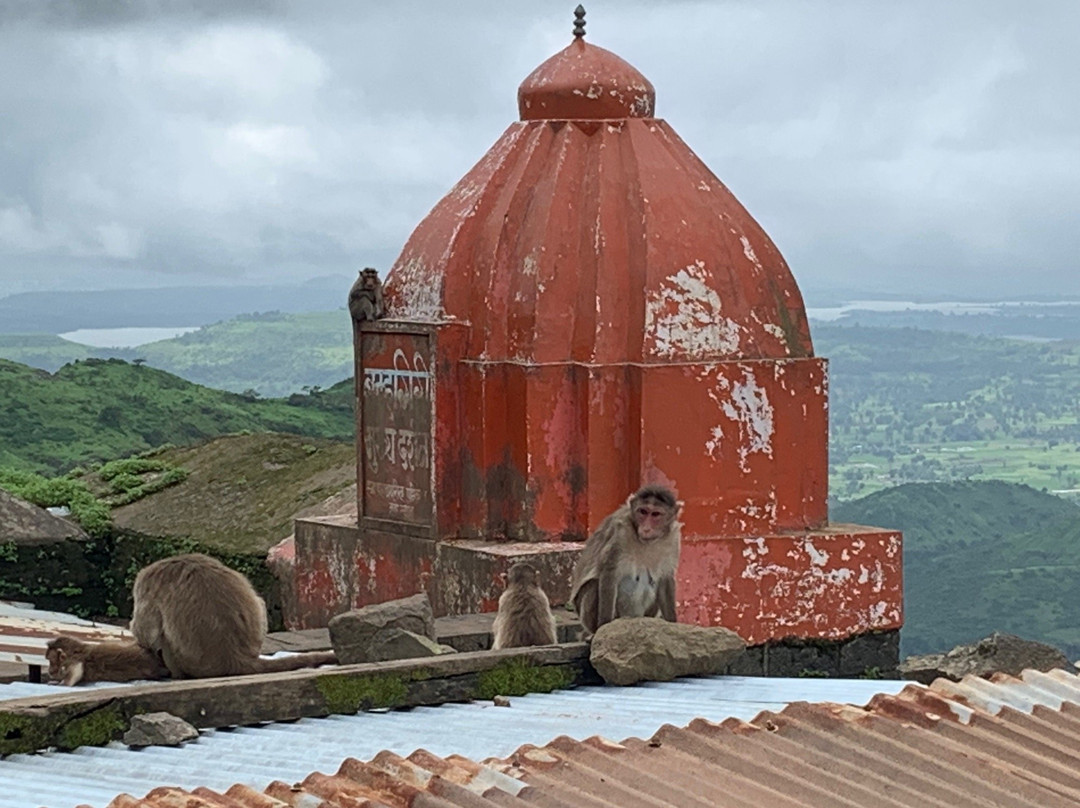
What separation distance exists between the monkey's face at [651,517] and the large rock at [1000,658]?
1.41 m

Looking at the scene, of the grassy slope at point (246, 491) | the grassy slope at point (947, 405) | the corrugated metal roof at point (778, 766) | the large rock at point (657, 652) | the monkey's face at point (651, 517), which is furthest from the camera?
the grassy slope at point (947, 405)

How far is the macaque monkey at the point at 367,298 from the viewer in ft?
41.3

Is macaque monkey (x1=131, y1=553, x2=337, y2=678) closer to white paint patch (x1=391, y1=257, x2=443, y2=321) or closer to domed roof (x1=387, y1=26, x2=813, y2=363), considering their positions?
domed roof (x1=387, y1=26, x2=813, y2=363)

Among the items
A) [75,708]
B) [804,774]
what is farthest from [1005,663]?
[75,708]

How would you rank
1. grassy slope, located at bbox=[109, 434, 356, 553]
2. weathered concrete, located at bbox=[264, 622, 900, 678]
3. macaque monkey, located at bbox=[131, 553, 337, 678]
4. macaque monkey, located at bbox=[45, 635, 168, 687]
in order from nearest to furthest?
macaque monkey, located at bbox=[45, 635, 168, 687] < macaque monkey, located at bbox=[131, 553, 337, 678] < weathered concrete, located at bbox=[264, 622, 900, 678] < grassy slope, located at bbox=[109, 434, 356, 553]

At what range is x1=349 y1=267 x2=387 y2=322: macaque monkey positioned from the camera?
1258 cm

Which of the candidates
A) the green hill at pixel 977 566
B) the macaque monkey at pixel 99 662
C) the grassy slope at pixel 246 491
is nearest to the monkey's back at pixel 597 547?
the macaque monkey at pixel 99 662

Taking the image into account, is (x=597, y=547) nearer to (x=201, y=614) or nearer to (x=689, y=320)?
(x=201, y=614)

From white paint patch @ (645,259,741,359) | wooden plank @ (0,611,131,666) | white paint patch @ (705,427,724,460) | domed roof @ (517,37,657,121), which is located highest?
domed roof @ (517,37,657,121)

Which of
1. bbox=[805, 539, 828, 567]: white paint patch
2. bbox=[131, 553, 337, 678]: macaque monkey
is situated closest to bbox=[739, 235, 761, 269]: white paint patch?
bbox=[805, 539, 828, 567]: white paint patch

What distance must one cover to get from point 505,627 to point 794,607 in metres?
3.21

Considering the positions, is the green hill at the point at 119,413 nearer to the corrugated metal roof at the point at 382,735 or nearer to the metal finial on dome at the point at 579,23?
the metal finial on dome at the point at 579,23

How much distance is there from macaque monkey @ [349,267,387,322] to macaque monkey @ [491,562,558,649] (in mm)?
3398

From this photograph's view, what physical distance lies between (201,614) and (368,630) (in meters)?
0.69
